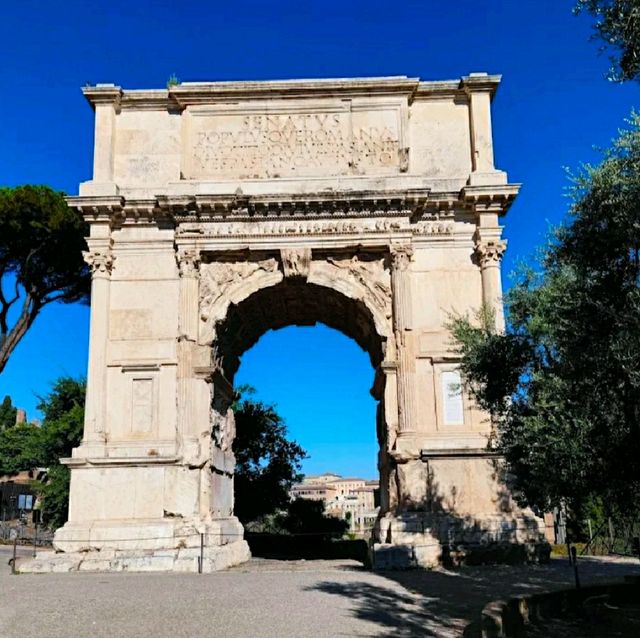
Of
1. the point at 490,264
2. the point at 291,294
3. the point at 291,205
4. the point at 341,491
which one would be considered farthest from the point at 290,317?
the point at 341,491

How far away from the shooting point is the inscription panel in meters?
17.1

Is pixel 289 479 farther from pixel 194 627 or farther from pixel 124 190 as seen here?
pixel 194 627

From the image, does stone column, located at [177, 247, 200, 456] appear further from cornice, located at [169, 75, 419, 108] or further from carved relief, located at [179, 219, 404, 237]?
cornice, located at [169, 75, 419, 108]

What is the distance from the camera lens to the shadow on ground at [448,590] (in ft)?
27.3

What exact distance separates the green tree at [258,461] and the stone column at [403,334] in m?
12.8

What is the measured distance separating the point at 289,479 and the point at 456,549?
14421mm

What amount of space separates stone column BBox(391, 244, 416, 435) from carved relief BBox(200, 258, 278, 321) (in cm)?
251

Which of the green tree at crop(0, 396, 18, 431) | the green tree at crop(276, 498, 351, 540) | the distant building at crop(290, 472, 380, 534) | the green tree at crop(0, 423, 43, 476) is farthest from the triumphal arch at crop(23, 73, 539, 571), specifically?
the distant building at crop(290, 472, 380, 534)

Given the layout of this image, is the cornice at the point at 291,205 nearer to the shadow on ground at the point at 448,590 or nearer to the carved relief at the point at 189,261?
the carved relief at the point at 189,261

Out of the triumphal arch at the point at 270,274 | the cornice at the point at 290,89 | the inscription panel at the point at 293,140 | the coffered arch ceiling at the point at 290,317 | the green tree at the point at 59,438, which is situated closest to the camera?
the triumphal arch at the point at 270,274

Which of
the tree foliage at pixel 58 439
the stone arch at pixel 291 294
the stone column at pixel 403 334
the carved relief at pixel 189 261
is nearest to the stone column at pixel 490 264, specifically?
the stone column at pixel 403 334

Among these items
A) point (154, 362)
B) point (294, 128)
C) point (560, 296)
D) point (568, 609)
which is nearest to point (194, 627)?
point (568, 609)

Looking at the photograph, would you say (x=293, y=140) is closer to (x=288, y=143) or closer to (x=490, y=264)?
(x=288, y=143)

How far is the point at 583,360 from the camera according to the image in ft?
26.1
